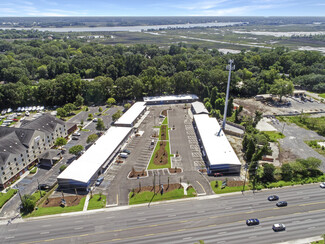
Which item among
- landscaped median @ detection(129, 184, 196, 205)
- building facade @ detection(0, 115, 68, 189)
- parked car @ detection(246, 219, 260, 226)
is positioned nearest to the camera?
parked car @ detection(246, 219, 260, 226)

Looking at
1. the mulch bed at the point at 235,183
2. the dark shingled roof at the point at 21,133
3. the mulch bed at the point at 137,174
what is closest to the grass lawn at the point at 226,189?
the mulch bed at the point at 235,183

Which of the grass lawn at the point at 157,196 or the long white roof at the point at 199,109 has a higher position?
the long white roof at the point at 199,109

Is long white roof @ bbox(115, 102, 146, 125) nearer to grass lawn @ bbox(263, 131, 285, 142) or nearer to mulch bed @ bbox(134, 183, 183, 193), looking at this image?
mulch bed @ bbox(134, 183, 183, 193)

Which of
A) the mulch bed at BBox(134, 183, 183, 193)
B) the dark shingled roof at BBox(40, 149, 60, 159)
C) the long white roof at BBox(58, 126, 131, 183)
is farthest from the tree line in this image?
the mulch bed at BBox(134, 183, 183, 193)

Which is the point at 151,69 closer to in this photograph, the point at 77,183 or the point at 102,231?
the point at 77,183

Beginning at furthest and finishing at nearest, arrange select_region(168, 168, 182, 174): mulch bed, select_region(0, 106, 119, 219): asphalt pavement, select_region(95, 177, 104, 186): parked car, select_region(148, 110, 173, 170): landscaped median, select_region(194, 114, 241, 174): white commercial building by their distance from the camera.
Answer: select_region(148, 110, 173, 170): landscaped median < select_region(168, 168, 182, 174): mulch bed < select_region(194, 114, 241, 174): white commercial building < select_region(95, 177, 104, 186): parked car < select_region(0, 106, 119, 219): asphalt pavement

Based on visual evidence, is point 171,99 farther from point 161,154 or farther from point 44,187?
point 44,187

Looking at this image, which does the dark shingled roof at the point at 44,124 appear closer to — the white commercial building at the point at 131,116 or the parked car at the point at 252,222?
the white commercial building at the point at 131,116
